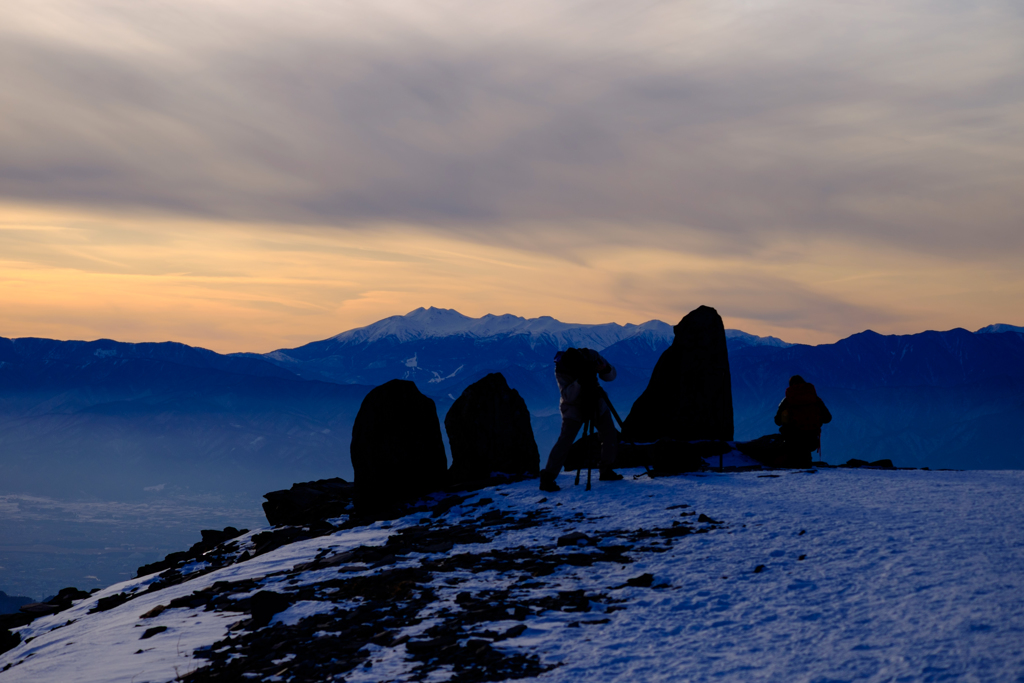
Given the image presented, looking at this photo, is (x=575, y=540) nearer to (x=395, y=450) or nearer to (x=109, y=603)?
(x=395, y=450)

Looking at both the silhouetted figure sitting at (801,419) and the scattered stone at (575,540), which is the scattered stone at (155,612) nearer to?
the scattered stone at (575,540)

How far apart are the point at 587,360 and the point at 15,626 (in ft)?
47.3

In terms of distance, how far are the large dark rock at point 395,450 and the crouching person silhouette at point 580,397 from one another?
5.18 m

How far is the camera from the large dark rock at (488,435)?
22.0 m

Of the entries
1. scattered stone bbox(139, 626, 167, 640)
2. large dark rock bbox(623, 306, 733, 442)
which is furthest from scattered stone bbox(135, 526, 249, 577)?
A: large dark rock bbox(623, 306, 733, 442)

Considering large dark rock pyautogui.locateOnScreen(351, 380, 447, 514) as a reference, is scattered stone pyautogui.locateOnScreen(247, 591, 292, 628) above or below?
below

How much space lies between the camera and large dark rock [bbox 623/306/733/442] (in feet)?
75.8

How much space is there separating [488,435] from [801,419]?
909 centimetres

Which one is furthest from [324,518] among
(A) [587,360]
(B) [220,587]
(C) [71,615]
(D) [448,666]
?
(D) [448,666]

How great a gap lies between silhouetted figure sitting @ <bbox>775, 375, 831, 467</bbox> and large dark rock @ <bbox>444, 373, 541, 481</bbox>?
24.9ft

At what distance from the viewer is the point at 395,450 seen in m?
20.3

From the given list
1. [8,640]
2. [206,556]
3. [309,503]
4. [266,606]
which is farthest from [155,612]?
[309,503]

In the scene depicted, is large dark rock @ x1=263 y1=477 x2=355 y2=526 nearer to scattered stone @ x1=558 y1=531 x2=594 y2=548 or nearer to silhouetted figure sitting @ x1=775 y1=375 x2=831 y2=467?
scattered stone @ x1=558 y1=531 x2=594 y2=548

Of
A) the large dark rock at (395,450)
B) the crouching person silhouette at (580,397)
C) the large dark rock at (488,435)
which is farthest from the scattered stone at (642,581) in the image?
the large dark rock at (488,435)
